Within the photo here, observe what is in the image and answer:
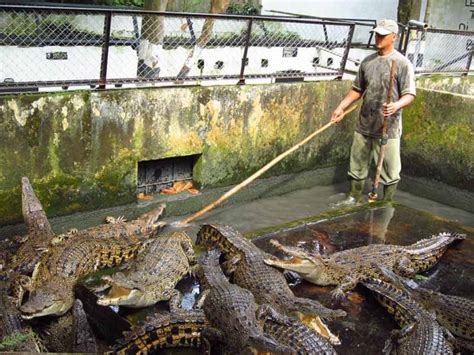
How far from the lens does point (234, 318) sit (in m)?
3.41

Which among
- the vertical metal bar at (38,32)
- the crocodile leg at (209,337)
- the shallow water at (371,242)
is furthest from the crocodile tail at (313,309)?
the vertical metal bar at (38,32)

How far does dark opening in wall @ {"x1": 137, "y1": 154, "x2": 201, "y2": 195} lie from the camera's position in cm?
727

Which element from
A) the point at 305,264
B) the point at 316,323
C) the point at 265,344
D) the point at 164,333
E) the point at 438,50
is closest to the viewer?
the point at 265,344

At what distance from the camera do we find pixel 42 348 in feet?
13.5

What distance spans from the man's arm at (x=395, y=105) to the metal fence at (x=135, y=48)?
1.85m

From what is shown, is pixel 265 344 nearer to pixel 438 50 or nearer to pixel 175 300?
pixel 175 300

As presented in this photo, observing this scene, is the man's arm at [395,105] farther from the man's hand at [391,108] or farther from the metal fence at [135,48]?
the metal fence at [135,48]

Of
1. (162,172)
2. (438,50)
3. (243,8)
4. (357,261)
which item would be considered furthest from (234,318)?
(243,8)

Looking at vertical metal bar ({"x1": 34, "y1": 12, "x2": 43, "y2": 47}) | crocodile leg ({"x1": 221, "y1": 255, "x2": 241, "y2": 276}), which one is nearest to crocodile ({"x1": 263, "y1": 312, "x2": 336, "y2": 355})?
crocodile leg ({"x1": 221, "y1": 255, "x2": 241, "y2": 276})

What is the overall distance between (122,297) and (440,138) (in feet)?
21.1

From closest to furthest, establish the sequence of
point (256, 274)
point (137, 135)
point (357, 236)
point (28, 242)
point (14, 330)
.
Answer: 1. point (14, 330)
2. point (256, 274)
3. point (357, 236)
4. point (28, 242)
5. point (137, 135)

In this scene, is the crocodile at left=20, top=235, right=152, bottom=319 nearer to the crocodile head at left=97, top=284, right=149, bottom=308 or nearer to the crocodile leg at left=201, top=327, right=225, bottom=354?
the crocodile head at left=97, top=284, right=149, bottom=308

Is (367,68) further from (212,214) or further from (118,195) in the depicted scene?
(118,195)

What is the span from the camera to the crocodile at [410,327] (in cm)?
355
